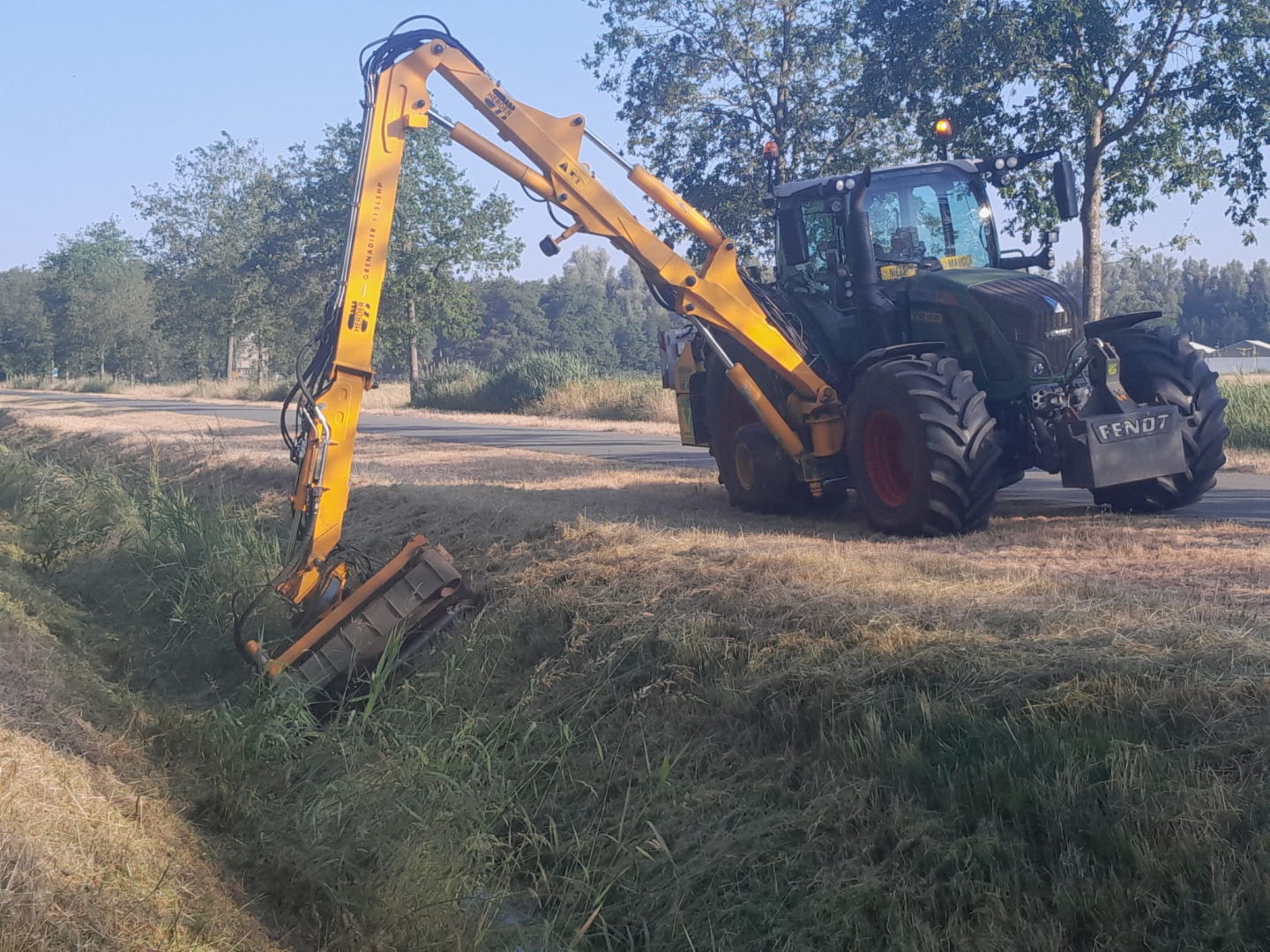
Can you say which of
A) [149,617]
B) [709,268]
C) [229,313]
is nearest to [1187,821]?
[709,268]

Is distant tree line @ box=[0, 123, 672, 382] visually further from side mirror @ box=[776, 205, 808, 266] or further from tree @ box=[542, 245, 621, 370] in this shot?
side mirror @ box=[776, 205, 808, 266]

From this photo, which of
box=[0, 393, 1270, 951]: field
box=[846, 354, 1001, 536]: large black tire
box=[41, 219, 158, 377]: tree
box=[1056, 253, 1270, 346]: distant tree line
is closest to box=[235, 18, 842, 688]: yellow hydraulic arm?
box=[0, 393, 1270, 951]: field

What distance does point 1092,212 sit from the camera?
1686 centimetres

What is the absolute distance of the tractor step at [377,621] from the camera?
23.4 ft

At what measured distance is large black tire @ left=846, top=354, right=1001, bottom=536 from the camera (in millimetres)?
7320

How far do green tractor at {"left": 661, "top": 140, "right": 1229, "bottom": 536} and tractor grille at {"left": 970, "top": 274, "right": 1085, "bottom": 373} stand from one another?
0.04 feet

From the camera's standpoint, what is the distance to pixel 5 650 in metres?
6.68

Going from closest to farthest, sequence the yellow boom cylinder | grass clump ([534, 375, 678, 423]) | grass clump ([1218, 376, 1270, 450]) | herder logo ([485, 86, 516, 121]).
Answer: herder logo ([485, 86, 516, 121]) < the yellow boom cylinder < grass clump ([1218, 376, 1270, 450]) < grass clump ([534, 375, 678, 423])

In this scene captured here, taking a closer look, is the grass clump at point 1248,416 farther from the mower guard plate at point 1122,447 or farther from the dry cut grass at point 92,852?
the dry cut grass at point 92,852

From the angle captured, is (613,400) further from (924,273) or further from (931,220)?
(924,273)

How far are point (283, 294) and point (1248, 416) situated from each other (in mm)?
40340

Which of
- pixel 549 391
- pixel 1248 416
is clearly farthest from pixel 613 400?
pixel 1248 416

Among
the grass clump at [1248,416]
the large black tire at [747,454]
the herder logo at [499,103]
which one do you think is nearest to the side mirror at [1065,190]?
the large black tire at [747,454]

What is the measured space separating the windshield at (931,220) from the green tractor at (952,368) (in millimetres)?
13
